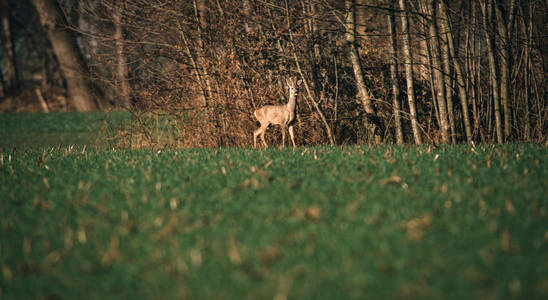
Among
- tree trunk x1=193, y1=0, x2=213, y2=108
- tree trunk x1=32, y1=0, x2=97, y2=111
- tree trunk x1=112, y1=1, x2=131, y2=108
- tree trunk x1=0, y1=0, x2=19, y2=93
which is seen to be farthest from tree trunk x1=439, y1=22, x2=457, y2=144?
tree trunk x1=0, y1=0, x2=19, y2=93

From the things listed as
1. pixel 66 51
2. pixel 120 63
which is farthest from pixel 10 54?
pixel 120 63

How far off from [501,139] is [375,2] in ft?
16.5

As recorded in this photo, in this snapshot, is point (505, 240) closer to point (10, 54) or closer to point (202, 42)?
point (202, 42)

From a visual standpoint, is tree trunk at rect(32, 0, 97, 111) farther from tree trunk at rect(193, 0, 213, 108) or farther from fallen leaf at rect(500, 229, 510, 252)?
fallen leaf at rect(500, 229, 510, 252)

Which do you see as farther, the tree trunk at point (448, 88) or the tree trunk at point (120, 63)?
the tree trunk at point (120, 63)

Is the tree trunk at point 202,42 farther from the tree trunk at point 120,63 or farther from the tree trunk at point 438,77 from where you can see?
the tree trunk at point 438,77

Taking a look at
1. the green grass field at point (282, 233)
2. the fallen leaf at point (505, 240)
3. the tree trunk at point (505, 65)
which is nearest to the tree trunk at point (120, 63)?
the green grass field at point (282, 233)

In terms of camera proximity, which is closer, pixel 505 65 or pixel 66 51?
pixel 505 65

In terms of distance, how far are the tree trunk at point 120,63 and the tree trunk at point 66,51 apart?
301 inches

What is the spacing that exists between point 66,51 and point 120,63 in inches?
645

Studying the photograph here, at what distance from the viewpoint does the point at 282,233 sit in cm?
370

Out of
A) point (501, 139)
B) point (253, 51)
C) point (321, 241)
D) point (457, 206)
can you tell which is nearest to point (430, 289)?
point (321, 241)

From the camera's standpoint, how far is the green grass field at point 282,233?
9.32 feet

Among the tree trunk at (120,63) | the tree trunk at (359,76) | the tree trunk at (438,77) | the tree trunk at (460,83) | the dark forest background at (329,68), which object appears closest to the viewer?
the tree trunk at (438,77)
